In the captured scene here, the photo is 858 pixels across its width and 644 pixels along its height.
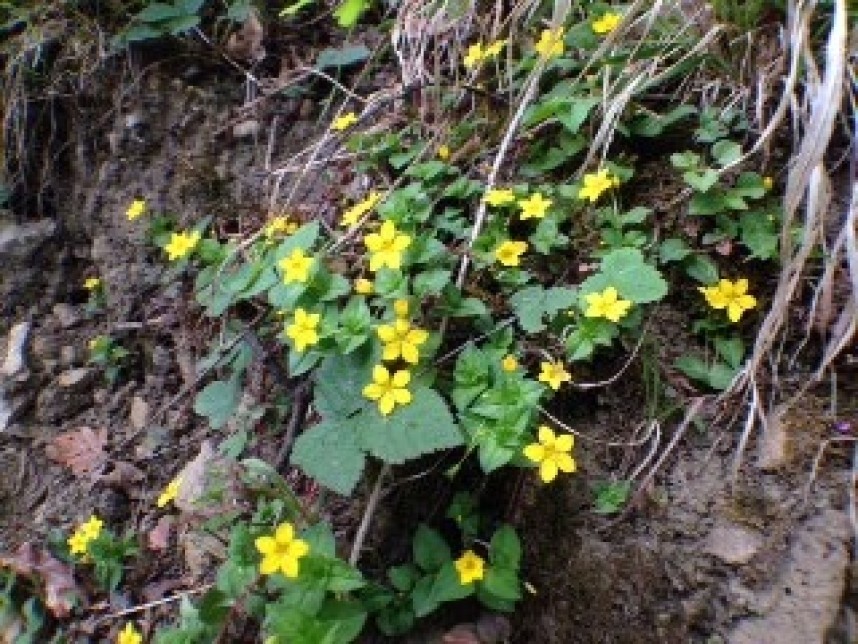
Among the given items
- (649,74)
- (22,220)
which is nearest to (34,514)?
(22,220)

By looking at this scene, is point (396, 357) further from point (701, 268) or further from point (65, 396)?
point (65, 396)

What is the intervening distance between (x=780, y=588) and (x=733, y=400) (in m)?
0.37

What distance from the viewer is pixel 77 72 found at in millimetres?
2949

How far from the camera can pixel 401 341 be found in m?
1.65

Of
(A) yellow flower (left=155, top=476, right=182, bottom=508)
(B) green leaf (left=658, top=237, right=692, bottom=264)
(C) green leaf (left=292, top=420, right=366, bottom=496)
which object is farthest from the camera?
(A) yellow flower (left=155, top=476, right=182, bottom=508)

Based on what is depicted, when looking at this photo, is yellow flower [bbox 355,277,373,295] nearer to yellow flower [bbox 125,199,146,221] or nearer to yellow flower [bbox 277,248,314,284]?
yellow flower [bbox 277,248,314,284]

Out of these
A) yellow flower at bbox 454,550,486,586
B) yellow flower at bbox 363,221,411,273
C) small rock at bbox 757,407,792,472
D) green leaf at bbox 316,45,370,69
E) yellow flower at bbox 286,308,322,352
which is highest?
green leaf at bbox 316,45,370,69

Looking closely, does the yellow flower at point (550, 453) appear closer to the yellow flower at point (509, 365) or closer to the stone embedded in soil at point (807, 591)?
the yellow flower at point (509, 365)

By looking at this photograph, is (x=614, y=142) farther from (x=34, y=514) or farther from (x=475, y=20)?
(x=34, y=514)

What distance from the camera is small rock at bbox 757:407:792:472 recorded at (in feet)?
5.28

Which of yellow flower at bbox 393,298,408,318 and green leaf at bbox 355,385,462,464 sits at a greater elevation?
yellow flower at bbox 393,298,408,318

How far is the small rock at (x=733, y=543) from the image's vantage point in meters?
1.56

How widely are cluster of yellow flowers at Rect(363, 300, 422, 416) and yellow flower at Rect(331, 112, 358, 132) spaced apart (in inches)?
35.1

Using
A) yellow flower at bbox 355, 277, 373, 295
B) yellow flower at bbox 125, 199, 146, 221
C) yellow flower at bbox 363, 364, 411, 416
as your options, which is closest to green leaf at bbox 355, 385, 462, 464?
yellow flower at bbox 363, 364, 411, 416
